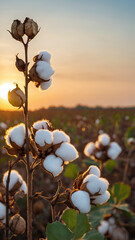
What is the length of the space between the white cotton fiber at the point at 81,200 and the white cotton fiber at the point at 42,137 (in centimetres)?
23

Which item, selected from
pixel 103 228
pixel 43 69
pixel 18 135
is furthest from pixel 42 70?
pixel 103 228

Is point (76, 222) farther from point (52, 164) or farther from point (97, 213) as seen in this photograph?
point (97, 213)

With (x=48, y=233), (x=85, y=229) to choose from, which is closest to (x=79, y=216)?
(x=85, y=229)

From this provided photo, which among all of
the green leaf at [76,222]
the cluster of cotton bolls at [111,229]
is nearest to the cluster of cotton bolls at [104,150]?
the cluster of cotton bolls at [111,229]

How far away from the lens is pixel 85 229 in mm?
1432

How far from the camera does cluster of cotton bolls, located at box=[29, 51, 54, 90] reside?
4.33ft

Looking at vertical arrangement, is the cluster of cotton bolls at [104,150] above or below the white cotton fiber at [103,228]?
above

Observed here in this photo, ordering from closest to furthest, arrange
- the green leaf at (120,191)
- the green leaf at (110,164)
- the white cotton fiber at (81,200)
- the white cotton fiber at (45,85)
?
the white cotton fiber at (81,200) < the white cotton fiber at (45,85) < the green leaf at (120,191) < the green leaf at (110,164)

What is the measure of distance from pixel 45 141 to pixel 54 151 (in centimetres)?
8

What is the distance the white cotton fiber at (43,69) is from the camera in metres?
1.32

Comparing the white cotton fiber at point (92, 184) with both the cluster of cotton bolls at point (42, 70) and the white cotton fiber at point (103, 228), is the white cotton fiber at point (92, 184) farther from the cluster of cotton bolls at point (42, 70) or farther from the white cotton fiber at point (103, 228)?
the white cotton fiber at point (103, 228)

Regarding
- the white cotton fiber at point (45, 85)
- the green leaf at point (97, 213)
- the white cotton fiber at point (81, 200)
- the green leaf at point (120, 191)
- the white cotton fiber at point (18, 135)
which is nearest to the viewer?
the white cotton fiber at point (81, 200)

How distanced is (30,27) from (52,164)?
0.57 m

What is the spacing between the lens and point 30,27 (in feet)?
4.31
